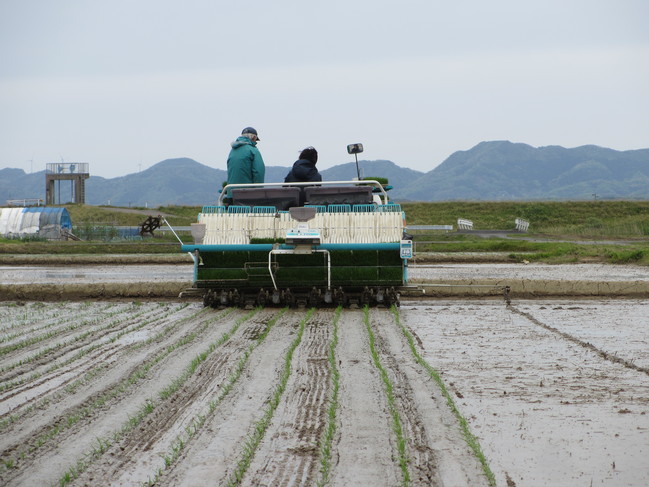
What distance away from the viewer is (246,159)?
47.5ft

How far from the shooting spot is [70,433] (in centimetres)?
573

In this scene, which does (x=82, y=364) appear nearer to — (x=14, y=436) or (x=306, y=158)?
(x=14, y=436)

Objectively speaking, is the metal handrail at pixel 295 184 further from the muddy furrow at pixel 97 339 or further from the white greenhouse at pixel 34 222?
the white greenhouse at pixel 34 222

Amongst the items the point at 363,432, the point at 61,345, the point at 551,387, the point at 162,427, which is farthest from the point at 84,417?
the point at 551,387

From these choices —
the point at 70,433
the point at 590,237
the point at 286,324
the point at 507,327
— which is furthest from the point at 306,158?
the point at 590,237

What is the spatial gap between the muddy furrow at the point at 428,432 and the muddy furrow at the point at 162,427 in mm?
1553

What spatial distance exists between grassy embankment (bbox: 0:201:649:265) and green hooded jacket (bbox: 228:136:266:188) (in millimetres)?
16975

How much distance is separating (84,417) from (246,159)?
8.82 meters

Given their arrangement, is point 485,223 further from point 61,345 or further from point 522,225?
point 61,345

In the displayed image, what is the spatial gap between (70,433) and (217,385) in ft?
5.52

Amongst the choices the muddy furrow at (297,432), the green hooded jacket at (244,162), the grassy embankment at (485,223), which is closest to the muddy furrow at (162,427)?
the muddy furrow at (297,432)

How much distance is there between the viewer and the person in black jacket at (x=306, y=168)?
574 inches

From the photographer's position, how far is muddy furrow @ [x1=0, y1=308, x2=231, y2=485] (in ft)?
16.8

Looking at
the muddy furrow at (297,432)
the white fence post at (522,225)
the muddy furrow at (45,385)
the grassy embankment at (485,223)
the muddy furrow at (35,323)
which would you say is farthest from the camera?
the white fence post at (522,225)
